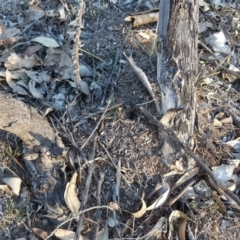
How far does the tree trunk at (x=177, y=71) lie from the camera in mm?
2184

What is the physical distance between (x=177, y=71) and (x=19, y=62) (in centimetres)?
87

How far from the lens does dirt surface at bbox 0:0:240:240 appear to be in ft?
7.00

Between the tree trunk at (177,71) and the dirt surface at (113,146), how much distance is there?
0.07 m

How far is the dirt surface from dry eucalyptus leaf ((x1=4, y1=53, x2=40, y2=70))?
0.01 m

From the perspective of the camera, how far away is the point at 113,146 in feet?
7.44

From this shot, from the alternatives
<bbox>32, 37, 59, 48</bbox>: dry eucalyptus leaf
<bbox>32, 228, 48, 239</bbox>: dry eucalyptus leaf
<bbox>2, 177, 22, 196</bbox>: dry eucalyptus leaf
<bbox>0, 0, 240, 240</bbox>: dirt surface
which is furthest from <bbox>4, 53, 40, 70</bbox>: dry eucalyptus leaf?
<bbox>32, 228, 48, 239</bbox>: dry eucalyptus leaf

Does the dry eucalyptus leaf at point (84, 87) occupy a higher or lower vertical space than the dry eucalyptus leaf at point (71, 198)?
higher

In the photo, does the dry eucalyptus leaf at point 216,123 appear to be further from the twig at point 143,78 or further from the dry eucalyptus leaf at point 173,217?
the dry eucalyptus leaf at point 173,217

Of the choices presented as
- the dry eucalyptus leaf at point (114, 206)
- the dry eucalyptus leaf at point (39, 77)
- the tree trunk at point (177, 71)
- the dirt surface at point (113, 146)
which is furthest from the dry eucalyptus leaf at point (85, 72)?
the dry eucalyptus leaf at point (114, 206)

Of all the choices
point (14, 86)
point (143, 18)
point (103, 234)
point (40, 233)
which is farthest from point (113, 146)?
point (143, 18)

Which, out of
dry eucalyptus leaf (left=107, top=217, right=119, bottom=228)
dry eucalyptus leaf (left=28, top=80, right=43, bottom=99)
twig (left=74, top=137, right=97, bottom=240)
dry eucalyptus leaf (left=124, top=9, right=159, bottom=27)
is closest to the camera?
twig (left=74, top=137, right=97, bottom=240)

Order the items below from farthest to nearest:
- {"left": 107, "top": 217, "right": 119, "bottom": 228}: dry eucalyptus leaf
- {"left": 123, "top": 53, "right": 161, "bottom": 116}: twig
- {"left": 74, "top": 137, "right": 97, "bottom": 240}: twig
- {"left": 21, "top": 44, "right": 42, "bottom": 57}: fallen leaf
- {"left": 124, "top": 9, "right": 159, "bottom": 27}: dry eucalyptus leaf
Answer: {"left": 124, "top": 9, "right": 159, "bottom": 27}: dry eucalyptus leaf
{"left": 21, "top": 44, "right": 42, "bottom": 57}: fallen leaf
{"left": 123, "top": 53, "right": 161, "bottom": 116}: twig
{"left": 107, "top": 217, "right": 119, "bottom": 228}: dry eucalyptus leaf
{"left": 74, "top": 137, "right": 97, "bottom": 240}: twig

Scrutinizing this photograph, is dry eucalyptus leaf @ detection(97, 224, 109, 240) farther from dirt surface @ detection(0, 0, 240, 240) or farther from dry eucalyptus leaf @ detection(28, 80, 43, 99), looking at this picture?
dry eucalyptus leaf @ detection(28, 80, 43, 99)

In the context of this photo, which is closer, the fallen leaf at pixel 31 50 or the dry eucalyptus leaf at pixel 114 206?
the dry eucalyptus leaf at pixel 114 206
